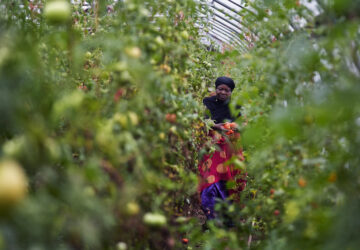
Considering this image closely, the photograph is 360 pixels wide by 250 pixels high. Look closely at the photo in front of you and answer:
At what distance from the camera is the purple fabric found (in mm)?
3250

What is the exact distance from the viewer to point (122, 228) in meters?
1.19

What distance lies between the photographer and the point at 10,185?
0.80 m

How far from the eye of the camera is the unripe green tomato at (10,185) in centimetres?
80

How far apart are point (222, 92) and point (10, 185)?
3.03 meters

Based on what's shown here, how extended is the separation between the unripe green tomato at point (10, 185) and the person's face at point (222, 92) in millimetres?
2994

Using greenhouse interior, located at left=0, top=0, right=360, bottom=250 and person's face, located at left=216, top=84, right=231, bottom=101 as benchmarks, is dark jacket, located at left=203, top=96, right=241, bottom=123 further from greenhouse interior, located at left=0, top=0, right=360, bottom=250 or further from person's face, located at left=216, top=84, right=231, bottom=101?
greenhouse interior, located at left=0, top=0, right=360, bottom=250

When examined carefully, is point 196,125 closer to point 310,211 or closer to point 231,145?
point 231,145

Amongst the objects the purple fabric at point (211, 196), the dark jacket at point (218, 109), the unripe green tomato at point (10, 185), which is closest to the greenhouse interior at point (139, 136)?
the unripe green tomato at point (10, 185)

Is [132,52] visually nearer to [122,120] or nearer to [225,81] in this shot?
[122,120]

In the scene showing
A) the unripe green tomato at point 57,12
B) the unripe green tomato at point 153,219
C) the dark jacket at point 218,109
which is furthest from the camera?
the dark jacket at point 218,109

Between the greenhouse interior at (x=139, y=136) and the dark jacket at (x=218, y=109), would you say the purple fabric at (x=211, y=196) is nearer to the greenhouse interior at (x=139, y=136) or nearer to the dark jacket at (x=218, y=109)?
the dark jacket at (x=218, y=109)

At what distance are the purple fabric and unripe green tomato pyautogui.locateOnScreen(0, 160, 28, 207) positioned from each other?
254cm

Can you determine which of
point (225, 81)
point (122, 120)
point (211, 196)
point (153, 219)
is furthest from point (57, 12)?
point (225, 81)

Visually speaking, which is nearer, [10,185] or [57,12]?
[10,185]
